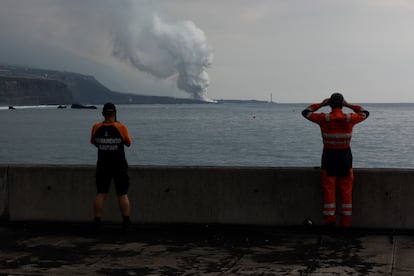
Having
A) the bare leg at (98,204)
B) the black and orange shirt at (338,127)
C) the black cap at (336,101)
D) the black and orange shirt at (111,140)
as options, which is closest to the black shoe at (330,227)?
the black and orange shirt at (338,127)

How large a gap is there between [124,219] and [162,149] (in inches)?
2041

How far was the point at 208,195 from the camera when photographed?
947cm

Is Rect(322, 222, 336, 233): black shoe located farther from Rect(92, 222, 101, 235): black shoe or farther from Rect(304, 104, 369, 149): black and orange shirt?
Rect(92, 222, 101, 235): black shoe

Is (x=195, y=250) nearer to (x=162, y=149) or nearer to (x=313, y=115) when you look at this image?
(x=313, y=115)

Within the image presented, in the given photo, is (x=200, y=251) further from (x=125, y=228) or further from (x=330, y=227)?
(x=330, y=227)

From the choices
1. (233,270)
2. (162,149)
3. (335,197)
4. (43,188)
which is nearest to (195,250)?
(233,270)

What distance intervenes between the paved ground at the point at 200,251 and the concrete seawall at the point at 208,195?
0.16 m

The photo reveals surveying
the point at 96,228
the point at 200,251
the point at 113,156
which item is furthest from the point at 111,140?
the point at 200,251

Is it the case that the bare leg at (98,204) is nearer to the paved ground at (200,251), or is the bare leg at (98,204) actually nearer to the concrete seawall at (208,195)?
the paved ground at (200,251)

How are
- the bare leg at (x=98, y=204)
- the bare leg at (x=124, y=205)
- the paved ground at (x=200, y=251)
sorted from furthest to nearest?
the bare leg at (x=98, y=204) < the bare leg at (x=124, y=205) < the paved ground at (x=200, y=251)

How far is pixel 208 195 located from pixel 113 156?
1.37 metres

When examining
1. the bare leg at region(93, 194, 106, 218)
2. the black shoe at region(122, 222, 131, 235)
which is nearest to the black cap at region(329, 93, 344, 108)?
the black shoe at region(122, 222, 131, 235)

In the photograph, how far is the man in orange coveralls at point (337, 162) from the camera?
8.86m

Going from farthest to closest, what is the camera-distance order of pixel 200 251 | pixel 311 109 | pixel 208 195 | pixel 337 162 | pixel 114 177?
pixel 208 195
pixel 311 109
pixel 114 177
pixel 337 162
pixel 200 251
